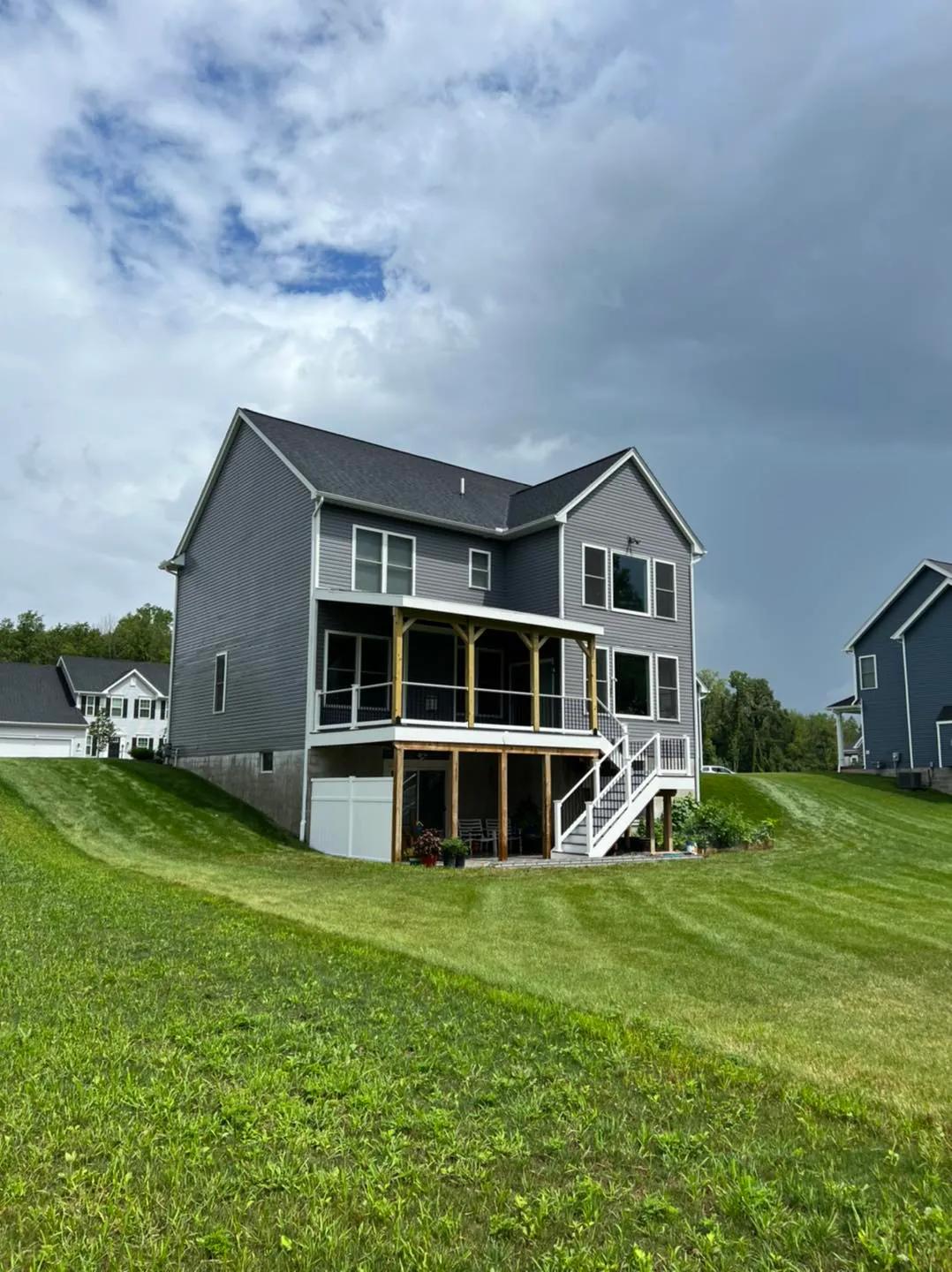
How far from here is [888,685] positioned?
3719cm

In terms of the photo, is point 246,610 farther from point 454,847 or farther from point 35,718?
point 35,718

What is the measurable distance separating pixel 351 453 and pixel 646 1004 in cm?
1969

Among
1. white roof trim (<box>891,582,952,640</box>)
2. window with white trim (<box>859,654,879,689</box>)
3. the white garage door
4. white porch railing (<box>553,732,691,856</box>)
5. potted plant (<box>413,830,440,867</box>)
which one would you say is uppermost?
white roof trim (<box>891,582,952,640</box>)

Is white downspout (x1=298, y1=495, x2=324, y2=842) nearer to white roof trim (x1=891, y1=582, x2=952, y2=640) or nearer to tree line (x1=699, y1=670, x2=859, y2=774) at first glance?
white roof trim (x1=891, y1=582, x2=952, y2=640)

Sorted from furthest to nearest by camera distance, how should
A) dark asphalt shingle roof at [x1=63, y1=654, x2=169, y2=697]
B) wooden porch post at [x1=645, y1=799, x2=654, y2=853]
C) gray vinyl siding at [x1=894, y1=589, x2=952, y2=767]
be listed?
dark asphalt shingle roof at [x1=63, y1=654, x2=169, y2=697]
gray vinyl siding at [x1=894, y1=589, x2=952, y2=767]
wooden porch post at [x1=645, y1=799, x2=654, y2=853]

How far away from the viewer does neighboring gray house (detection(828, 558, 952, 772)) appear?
34656 millimetres

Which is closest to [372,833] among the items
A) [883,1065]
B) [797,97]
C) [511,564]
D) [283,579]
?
[283,579]

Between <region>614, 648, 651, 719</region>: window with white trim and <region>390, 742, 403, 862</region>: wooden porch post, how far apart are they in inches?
330

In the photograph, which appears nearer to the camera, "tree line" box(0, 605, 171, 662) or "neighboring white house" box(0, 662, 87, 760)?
"neighboring white house" box(0, 662, 87, 760)

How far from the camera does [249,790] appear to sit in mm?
22141

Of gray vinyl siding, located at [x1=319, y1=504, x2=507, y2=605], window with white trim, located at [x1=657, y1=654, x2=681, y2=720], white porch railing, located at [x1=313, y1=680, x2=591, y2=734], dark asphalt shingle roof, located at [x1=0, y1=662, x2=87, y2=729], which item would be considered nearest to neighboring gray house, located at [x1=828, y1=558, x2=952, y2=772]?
window with white trim, located at [x1=657, y1=654, x2=681, y2=720]

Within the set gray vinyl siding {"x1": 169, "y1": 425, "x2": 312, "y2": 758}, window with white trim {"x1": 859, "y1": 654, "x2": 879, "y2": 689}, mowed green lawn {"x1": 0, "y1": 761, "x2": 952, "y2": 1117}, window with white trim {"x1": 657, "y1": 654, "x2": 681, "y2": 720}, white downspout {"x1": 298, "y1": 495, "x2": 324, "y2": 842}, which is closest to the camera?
mowed green lawn {"x1": 0, "y1": 761, "x2": 952, "y2": 1117}

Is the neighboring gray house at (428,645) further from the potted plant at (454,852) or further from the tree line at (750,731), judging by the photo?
the tree line at (750,731)

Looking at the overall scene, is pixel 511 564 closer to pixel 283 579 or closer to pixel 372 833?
pixel 283 579
